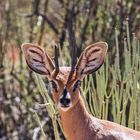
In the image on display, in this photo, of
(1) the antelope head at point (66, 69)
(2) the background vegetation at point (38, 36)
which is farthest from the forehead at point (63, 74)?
(2) the background vegetation at point (38, 36)

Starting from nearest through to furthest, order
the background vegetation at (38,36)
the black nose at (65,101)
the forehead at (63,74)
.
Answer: the black nose at (65,101)
the forehead at (63,74)
the background vegetation at (38,36)

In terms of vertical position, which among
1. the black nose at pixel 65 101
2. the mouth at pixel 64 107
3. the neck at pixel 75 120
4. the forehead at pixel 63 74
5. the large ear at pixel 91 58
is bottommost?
the neck at pixel 75 120

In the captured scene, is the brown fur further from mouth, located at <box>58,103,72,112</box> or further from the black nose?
the black nose

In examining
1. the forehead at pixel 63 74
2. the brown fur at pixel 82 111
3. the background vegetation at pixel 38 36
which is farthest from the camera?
the background vegetation at pixel 38 36

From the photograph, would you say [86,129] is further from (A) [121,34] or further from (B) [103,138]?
(A) [121,34]

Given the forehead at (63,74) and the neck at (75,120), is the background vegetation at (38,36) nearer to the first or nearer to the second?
the neck at (75,120)

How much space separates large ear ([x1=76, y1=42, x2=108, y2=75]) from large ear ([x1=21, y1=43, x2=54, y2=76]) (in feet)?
0.54

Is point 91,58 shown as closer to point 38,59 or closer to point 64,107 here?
point 38,59

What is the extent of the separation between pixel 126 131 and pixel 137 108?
27.8 inches

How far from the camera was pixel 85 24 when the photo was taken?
6789 millimetres

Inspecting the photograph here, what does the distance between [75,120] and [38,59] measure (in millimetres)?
396

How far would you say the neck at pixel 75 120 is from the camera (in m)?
3.68

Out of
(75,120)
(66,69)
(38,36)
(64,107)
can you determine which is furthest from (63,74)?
(38,36)

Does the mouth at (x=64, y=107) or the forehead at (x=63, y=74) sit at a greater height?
the forehead at (x=63, y=74)
